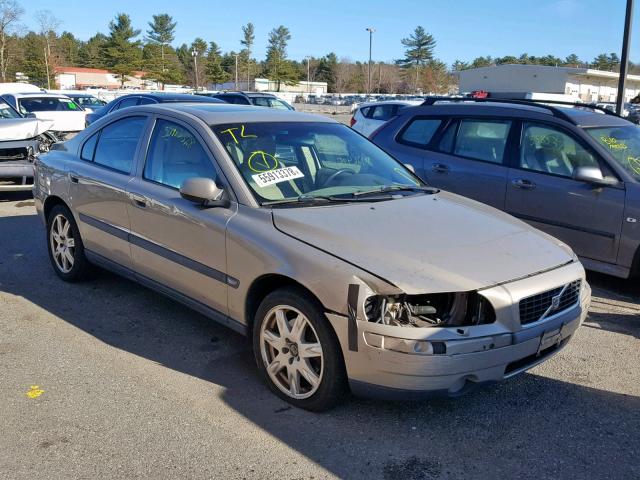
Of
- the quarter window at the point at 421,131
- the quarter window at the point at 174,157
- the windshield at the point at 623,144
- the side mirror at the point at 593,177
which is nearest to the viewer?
the quarter window at the point at 174,157

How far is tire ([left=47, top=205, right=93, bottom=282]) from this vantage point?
17.5 feet

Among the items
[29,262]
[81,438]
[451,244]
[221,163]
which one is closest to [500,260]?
[451,244]

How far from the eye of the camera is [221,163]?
388cm

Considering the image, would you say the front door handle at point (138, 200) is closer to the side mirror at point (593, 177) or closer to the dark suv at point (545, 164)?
the dark suv at point (545, 164)

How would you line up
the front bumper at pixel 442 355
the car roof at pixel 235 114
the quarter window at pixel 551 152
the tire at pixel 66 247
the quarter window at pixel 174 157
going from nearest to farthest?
the front bumper at pixel 442 355
the quarter window at pixel 174 157
the car roof at pixel 235 114
the tire at pixel 66 247
the quarter window at pixel 551 152

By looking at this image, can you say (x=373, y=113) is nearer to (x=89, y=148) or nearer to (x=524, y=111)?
(x=524, y=111)

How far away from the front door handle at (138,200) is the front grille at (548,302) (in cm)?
264

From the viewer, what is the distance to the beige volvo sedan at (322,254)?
300 centimetres

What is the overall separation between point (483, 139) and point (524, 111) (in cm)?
50

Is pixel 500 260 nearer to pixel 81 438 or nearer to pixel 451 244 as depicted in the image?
pixel 451 244

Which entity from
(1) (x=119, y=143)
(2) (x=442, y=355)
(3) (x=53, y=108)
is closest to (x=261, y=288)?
(2) (x=442, y=355)

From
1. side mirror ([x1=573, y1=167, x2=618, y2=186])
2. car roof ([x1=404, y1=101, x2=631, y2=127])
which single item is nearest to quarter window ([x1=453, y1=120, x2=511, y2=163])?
car roof ([x1=404, y1=101, x2=631, y2=127])

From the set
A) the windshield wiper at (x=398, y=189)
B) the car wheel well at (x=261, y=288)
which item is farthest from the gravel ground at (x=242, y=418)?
the windshield wiper at (x=398, y=189)

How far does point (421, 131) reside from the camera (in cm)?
707
